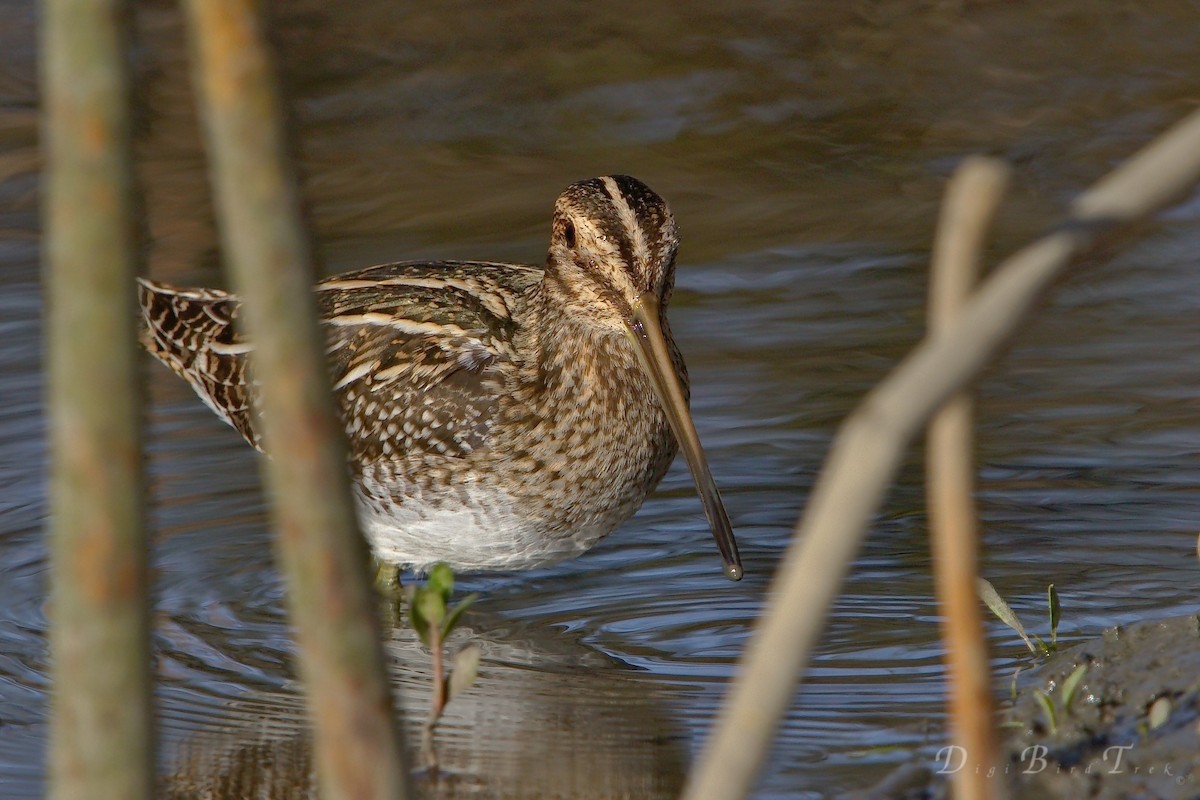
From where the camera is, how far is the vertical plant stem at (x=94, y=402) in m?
1.43

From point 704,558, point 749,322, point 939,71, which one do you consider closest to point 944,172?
point 939,71

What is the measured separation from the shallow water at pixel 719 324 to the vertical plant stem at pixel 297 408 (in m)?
0.19

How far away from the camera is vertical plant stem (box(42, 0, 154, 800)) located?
1.43 metres

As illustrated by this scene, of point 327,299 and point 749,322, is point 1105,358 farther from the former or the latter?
point 327,299

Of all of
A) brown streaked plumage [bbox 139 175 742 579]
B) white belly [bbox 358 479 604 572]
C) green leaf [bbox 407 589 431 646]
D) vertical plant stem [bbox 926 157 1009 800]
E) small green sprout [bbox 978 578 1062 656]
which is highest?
brown streaked plumage [bbox 139 175 742 579]

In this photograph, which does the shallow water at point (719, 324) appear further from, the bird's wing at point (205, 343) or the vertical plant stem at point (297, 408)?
the bird's wing at point (205, 343)

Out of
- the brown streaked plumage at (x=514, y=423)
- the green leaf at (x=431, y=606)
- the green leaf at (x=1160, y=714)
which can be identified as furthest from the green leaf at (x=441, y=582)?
the brown streaked plumage at (x=514, y=423)

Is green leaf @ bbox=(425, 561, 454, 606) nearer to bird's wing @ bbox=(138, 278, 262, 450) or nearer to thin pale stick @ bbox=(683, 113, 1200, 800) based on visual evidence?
thin pale stick @ bbox=(683, 113, 1200, 800)

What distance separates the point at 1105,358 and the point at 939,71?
381 cm

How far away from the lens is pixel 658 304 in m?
4.76

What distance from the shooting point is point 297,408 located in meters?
1.47

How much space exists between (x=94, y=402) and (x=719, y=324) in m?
5.89

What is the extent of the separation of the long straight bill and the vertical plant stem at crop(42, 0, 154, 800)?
3.10 meters

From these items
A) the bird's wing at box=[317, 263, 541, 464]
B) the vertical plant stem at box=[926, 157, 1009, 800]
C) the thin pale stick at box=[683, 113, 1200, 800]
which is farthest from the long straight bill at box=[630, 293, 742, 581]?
the thin pale stick at box=[683, 113, 1200, 800]
